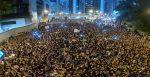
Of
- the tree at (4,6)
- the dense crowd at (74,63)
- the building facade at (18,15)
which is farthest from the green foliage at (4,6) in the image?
the dense crowd at (74,63)

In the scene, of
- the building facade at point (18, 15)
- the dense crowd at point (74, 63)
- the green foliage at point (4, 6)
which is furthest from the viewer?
the building facade at point (18, 15)

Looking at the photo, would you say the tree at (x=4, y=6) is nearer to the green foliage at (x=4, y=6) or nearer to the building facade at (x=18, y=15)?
the green foliage at (x=4, y=6)

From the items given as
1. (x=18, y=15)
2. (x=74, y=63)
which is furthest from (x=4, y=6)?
(x=74, y=63)

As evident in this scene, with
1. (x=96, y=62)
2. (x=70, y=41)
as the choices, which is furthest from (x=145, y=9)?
(x=96, y=62)

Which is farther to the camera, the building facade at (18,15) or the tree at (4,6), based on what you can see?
the building facade at (18,15)

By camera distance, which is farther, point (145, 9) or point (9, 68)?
point (145, 9)

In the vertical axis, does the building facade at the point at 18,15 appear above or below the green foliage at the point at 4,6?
below

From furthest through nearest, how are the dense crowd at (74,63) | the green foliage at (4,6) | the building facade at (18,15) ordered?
the building facade at (18,15)
the green foliage at (4,6)
the dense crowd at (74,63)

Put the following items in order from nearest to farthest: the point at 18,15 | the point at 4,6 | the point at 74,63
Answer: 1. the point at 74,63
2. the point at 4,6
3. the point at 18,15

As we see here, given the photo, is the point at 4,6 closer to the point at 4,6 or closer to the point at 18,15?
the point at 4,6

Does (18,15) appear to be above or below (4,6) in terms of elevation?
below

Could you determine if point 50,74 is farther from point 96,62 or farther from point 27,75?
point 96,62
